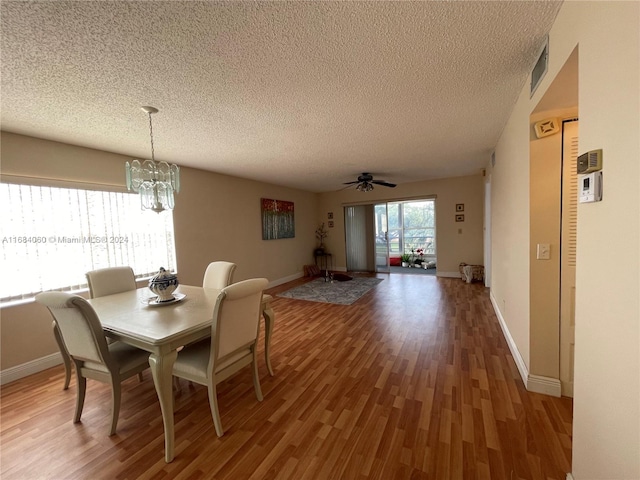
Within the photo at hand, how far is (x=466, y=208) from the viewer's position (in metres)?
5.66

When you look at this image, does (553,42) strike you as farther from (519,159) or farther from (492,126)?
(492,126)

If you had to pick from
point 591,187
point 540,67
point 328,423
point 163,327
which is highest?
point 540,67

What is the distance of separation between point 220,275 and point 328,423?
5.81ft

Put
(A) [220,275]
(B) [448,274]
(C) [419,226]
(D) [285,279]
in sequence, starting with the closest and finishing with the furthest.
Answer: (A) [220,275] → (B) [448,274] → (D) [285,279] → (C) [419,226]

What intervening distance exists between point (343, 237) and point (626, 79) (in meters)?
6.41

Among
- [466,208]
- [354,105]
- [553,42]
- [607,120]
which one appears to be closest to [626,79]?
[607,120]

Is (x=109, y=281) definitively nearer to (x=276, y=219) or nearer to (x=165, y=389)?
(x=165, y=389)

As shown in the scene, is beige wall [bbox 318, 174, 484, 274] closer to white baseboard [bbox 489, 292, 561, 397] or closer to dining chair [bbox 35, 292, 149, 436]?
white baseboard [bbox 489, 292, 561, 397]

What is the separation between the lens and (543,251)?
177 centimetres

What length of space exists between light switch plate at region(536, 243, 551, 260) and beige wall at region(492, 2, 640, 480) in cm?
77

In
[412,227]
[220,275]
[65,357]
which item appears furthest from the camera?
[412,227]

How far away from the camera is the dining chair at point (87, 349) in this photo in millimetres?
1521

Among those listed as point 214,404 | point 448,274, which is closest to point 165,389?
point 214,404

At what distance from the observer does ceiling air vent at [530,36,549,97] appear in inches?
55.7
